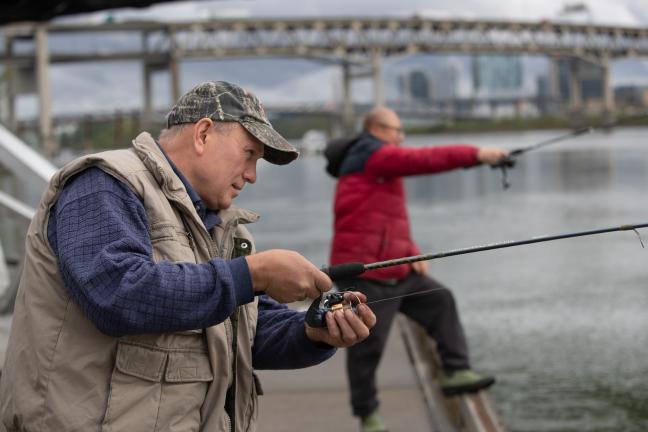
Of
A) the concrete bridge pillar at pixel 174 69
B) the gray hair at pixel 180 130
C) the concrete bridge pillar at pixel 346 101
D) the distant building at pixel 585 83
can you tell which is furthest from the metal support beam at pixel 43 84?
the gray hair at pixel 180 130

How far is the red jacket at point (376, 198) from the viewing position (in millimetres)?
5723

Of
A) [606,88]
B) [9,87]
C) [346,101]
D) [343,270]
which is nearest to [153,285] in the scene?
[343,270]

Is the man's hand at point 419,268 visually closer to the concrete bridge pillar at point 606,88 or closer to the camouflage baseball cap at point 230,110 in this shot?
the camouflage baseball cap at point 230,110

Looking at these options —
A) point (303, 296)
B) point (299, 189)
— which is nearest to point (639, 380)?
point (303, 296)

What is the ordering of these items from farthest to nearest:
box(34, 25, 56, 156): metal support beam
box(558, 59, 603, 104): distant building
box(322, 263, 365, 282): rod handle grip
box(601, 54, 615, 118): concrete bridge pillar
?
box(558, 59, 603, 104): distant building → box(601, 54, 615, 118): concrete bridge pillar → box(34, 25, 56, 156): metal support beam → box(322, 263, 365, 282): rod handle grip

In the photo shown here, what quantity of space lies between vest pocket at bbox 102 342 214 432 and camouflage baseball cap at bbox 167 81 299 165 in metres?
0.52

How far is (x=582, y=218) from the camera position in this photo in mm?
23469

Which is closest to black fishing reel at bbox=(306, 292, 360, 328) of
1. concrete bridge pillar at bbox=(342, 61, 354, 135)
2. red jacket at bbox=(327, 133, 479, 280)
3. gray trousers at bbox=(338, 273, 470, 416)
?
gray trousers at bbox=(338, 273, 470, 416)

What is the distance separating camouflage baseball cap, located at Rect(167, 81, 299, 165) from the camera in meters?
2.57

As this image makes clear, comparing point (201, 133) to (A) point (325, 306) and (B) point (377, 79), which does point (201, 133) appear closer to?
(A) point (325, 306)

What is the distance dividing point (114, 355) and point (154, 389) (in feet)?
0.38

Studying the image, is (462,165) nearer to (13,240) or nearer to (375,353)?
(375,353)

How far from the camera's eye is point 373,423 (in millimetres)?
5625

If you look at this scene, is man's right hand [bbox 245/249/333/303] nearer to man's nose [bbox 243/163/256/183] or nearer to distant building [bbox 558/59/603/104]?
man's nose [bbox 243/163/256/183]
